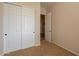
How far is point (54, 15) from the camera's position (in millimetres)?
6066

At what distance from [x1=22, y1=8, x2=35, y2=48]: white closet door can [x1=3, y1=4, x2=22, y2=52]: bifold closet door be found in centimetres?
24

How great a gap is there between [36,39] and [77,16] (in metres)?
2.34

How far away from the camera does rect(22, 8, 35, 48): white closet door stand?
15.2ft

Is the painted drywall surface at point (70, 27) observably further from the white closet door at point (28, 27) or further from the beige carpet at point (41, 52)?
the white closet door at point (28, 27)

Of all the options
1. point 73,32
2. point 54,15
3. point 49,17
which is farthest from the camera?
point 49,17

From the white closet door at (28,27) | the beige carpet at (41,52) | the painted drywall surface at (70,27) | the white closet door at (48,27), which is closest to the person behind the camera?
the painted drywall surface at (70,27)

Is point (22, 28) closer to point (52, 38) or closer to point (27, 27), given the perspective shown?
point (27, 27)

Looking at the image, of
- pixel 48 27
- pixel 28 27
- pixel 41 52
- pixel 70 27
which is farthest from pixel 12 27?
pixel 48 27

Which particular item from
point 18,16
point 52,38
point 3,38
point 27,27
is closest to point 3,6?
point 18,16

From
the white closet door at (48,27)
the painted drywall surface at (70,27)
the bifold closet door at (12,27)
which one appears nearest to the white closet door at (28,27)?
the bifold closet door at (12,27)

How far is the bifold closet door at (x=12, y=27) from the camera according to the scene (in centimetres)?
390

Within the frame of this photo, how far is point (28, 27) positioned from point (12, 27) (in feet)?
2.86

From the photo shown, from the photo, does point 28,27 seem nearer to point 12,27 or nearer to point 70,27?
point 12,27

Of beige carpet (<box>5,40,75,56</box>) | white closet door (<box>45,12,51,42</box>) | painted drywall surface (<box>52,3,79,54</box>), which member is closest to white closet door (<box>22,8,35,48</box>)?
beige carpet (<box>5,40,75,56</box>)
